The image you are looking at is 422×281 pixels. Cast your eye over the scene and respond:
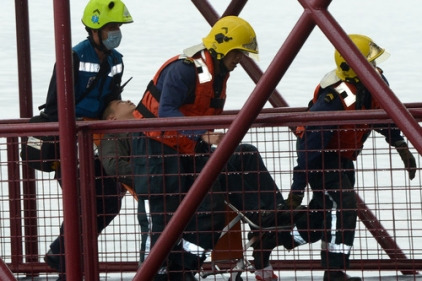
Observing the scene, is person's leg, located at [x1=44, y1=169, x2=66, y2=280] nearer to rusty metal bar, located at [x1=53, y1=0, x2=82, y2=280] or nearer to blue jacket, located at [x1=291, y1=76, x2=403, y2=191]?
rusty metal bar, located at [x1=53, y1=0, x2=82, y2=280]

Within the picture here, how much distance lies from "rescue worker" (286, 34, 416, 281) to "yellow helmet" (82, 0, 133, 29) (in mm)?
1171

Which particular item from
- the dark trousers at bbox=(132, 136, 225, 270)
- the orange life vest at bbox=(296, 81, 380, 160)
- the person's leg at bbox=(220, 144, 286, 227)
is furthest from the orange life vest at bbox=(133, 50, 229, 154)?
the orange life vest at bbox=(296, 81, 380, 160)

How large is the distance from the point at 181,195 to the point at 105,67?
1.34 metres

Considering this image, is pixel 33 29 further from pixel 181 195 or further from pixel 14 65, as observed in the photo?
pixel 181 195

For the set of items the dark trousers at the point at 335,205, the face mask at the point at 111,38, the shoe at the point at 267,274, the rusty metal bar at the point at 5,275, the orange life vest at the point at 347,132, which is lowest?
the shoe at the point at 267,274

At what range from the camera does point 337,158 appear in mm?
7980

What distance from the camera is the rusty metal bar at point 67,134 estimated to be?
698 cm

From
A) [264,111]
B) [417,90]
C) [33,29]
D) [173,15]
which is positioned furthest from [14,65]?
[264,111]

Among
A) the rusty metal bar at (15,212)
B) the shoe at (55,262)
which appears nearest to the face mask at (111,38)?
the rusty metal bar at (15,212)

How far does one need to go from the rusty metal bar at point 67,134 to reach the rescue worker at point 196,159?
43cm

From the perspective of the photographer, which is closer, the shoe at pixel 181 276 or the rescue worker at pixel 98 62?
the shoe at pixel 181 276

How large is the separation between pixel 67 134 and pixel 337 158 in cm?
163

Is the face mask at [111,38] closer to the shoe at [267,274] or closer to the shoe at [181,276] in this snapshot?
the shoe at [181,276]

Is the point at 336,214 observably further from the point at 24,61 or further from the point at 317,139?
the point at 24,61
